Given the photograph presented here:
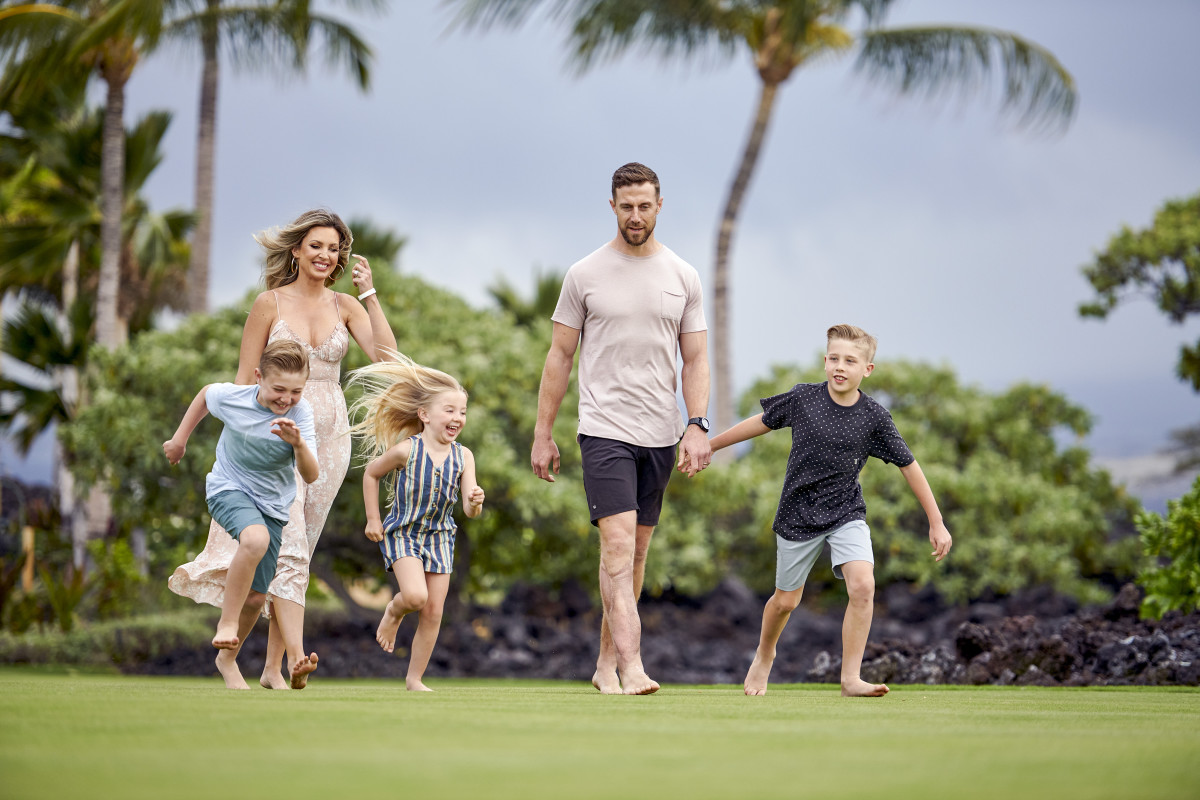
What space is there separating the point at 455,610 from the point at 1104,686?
8239 millimetres

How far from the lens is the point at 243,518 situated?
5637 mm

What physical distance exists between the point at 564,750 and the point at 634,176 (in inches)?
133

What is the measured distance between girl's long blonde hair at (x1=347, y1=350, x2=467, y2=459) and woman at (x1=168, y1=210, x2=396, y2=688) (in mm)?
101

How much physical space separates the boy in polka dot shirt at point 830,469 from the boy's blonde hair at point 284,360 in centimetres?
190

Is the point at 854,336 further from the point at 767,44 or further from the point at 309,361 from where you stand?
the point at 767,44

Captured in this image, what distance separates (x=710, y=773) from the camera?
2.78 metres

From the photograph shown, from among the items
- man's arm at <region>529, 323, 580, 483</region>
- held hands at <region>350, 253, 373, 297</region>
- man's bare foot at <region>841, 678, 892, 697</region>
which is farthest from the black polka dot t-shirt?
held hands at <region>350, 253, 373, 297</region>

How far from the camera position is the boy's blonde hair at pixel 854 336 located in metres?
6.13

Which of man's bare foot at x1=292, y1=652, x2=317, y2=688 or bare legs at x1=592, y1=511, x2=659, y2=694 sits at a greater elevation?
bare legs at x1=592, y1=511, x2=659, y2=694

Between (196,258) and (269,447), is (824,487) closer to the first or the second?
(269,447)

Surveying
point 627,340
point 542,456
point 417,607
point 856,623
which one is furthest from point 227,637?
point 856,623

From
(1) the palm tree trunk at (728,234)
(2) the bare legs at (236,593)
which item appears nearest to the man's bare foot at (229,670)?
(2) the bare legs at (236,593)

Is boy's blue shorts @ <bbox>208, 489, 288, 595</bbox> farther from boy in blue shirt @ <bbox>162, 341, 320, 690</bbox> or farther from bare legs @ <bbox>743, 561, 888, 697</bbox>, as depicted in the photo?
bare legs @ <bbox>743, 561, 888, 697</bbox>

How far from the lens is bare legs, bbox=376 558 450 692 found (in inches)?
237
